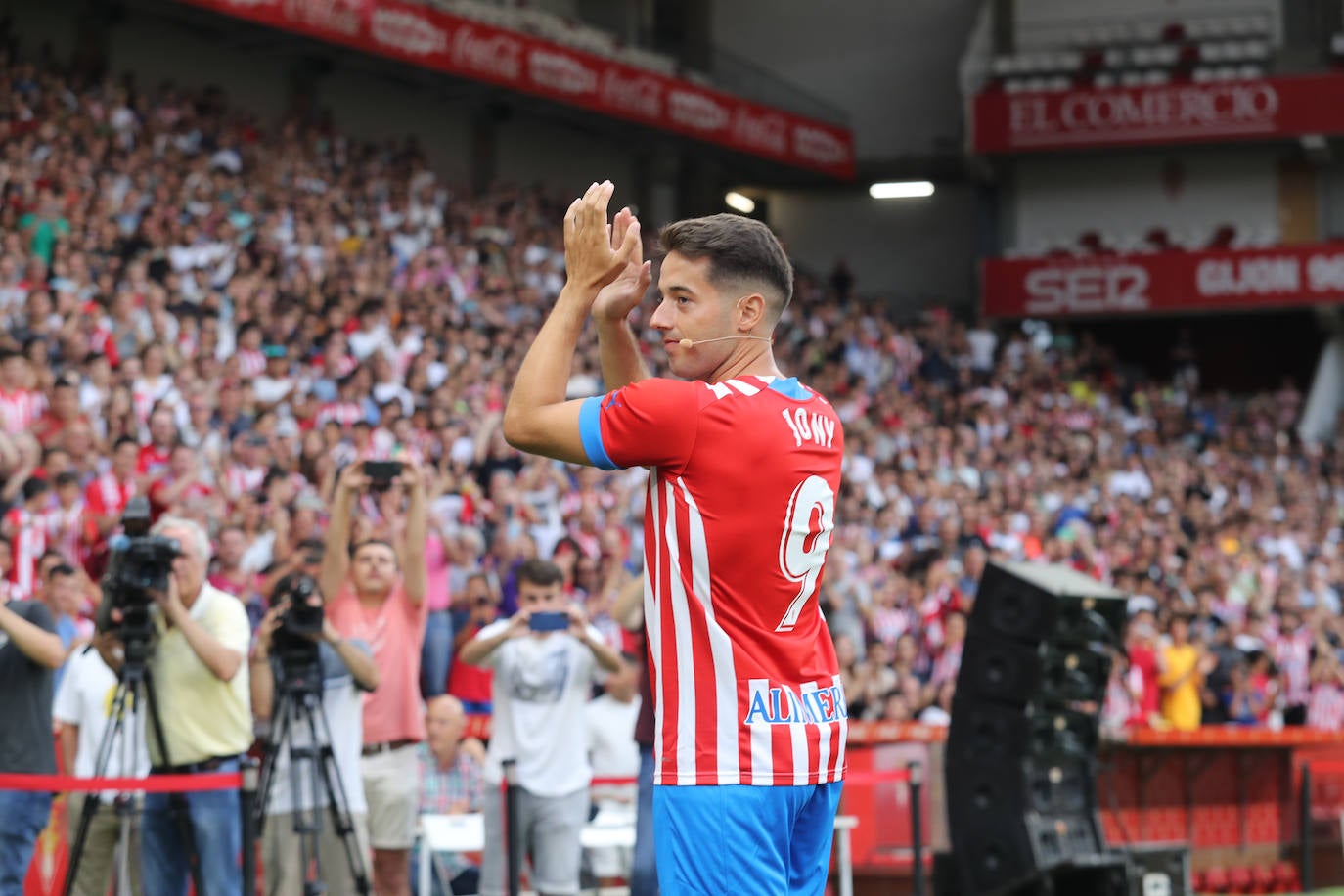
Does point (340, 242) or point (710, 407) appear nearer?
point (710, 407)

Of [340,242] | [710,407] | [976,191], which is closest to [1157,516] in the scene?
[340,242]

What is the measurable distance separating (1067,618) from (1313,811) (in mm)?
4632

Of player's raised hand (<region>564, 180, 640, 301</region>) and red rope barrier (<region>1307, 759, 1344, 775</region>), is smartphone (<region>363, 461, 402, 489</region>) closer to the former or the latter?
player's raised hand (<region>564, 180, 640, 301</region>)

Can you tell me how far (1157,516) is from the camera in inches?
859

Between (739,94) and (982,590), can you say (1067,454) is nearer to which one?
(739,94)

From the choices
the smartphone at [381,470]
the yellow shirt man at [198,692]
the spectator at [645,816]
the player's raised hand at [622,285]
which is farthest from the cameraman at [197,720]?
the player's raised hand at [622,285]

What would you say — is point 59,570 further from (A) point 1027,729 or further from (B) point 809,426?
(B) point 809,426

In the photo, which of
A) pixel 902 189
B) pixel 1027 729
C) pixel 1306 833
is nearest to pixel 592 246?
pixel 1027 729

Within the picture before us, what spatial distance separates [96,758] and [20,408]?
4394 millimetres

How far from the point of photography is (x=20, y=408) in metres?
11.6

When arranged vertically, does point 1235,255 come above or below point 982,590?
above

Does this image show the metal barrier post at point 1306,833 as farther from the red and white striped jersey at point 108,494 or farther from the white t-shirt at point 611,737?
the red and white striped jersey at point 108,494

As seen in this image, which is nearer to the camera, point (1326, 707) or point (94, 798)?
point (94, 798)

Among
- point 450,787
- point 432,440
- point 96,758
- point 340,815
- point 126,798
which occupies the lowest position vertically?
point 450,787
